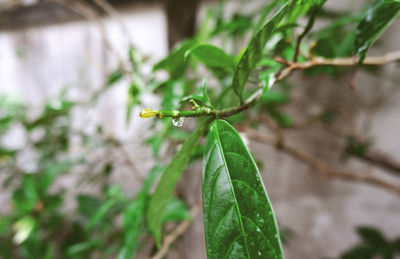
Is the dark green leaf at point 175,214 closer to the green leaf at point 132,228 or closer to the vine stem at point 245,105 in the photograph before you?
the green leaf at point 132,228

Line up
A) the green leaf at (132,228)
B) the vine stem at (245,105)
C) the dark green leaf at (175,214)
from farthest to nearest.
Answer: the dark green leaf at (175,214)
the green leaf at (132,228)
the vine stem at (245,105)

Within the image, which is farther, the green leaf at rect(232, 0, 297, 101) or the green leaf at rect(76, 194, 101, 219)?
the green leaf at rect(76, 194, 101, 219)

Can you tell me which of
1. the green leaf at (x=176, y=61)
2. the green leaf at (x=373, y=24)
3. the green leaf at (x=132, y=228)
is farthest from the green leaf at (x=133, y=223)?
the green leaf at (x=373, y=24)

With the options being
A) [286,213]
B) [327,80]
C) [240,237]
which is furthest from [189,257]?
[240,237]

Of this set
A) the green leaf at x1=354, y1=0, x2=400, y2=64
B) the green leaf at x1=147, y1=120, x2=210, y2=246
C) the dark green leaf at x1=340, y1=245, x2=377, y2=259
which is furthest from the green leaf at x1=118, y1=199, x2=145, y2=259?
the dark green leaf at x1=340, y1=245, x2=377, y2=259

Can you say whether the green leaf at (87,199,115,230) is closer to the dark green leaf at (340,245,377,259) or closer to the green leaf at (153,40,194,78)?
the green leaf at (153,40,194,78)
